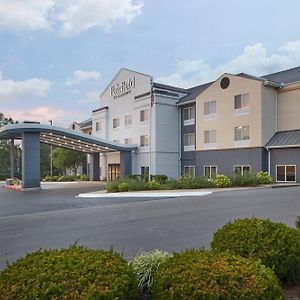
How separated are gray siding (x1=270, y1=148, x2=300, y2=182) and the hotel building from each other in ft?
0.26

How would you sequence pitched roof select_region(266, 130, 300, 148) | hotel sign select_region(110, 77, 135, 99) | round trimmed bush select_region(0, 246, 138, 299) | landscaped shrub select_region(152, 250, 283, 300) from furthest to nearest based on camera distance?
hotel sign select_region(110, 77, 135, 99), pitched roof select_region(266, 130, 300, 148), landscaped shrub select_region(152, 250, 283, 300), round trimmed bush select_region(0, 246, 138, 299)

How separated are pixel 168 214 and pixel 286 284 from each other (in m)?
8.86

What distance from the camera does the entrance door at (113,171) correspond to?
45.5 metres

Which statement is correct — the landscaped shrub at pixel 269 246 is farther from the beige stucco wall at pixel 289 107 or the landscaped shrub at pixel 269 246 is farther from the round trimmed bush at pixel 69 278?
the beige stucco wall at pixel 289 107

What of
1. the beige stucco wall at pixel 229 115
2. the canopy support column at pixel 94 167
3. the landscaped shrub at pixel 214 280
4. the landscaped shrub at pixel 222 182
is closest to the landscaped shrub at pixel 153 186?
the landscaped shrub at pixel 222 182

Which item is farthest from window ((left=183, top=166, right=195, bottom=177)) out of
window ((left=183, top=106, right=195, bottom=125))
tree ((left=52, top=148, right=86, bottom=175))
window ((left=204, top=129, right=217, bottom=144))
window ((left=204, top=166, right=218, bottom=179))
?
tree ((left=52, top=148, right=86, bottom=175))

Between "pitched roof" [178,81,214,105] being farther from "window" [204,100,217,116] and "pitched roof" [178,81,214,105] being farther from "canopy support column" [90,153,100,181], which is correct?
"canopy support column" [90,153,100,181]

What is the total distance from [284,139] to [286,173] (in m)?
2.96

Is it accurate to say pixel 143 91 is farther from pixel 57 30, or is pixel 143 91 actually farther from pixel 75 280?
pixel 75 280

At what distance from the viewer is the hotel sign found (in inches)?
1726

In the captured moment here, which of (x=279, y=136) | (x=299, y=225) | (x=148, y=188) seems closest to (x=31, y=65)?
(x=148, y=188)

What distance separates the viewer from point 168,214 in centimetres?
1325

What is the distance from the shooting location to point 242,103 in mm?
32938

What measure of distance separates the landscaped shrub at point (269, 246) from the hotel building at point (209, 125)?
24414 millimetres
